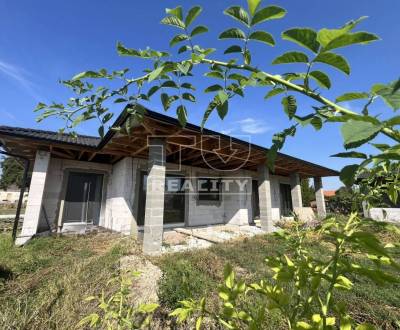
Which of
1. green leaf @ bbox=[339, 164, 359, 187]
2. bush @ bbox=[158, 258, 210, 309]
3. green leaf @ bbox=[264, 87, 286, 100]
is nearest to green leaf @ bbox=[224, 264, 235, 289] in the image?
green leaf @ bbox=[339, 164, 359, 187]

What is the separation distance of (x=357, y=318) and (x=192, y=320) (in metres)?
2.05

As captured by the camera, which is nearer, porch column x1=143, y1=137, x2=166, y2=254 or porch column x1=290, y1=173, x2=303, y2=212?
porch column x1=143, y1=137, x2=166, y2=254

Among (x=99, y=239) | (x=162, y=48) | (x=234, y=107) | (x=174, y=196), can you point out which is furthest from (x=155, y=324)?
(x=174, y=196)

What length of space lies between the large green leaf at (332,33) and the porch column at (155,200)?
16.1 feet

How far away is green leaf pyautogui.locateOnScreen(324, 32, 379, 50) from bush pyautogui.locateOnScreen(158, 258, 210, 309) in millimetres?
2477

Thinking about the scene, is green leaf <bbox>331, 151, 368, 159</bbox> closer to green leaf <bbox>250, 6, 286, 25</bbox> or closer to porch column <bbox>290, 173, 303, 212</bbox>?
green leaf <bbox>250, 6, 286, 25</bbox>

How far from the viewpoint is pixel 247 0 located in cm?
54

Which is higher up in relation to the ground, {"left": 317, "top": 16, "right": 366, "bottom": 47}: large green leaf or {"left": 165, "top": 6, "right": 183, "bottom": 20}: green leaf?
{"left": 165, "top": 6, "right": 183, "bottom": 20}: green leaf

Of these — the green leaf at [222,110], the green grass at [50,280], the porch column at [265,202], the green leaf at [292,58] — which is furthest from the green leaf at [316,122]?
the porch column at [265,202]

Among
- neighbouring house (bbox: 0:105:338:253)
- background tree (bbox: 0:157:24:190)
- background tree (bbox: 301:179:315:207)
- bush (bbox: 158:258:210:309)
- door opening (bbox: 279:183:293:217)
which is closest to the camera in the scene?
bush (bbox: 158:258:210:309)

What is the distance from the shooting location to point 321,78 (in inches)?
20.3

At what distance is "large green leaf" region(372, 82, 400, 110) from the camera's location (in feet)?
1.22

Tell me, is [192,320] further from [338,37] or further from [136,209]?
[136,209]

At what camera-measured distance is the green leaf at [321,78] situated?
51 cm
